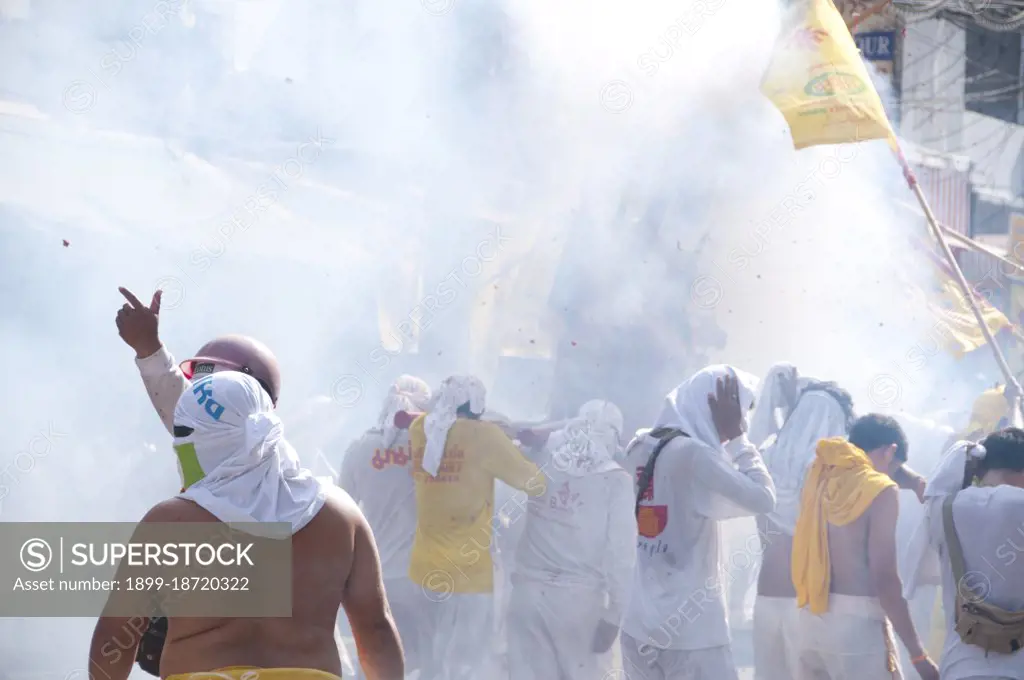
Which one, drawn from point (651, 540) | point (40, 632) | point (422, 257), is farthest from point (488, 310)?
point (40, 632)

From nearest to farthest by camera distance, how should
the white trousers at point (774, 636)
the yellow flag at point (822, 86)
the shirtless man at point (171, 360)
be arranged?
the shirtless man at point (171, 360), the white trousers at point (774, 636), the yellow flag at point (822, 86)

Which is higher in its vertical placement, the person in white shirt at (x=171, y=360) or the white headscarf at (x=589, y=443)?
the person in white shirt at (x=171, y=360)

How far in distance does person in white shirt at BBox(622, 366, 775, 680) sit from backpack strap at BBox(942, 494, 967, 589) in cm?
79

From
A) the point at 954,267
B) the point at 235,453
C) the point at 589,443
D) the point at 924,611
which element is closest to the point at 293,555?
the point at 235,453

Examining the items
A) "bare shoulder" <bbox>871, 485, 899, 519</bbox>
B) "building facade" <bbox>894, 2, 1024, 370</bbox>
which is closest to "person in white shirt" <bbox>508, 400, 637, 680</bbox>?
"bare shoulder" <bbox>871, 485, 899, 519</bbox>

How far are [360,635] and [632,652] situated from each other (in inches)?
74.3

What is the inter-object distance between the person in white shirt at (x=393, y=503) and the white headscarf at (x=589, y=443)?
66cm

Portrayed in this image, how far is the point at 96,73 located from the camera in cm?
589

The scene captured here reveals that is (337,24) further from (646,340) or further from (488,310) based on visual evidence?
(646,340)

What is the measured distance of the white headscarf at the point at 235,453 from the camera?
235cm

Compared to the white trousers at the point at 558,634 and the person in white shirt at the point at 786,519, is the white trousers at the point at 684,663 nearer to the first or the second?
the person in white shirt at the point at 786,519

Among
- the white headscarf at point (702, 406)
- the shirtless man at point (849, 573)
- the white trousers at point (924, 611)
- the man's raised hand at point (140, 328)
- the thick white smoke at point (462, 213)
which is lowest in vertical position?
the white trousers at point (924, 611)

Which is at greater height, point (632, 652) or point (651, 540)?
point (651, 540)

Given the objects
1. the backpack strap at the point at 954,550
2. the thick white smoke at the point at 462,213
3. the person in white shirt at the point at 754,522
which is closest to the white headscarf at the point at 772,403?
the person in white shirt at the point at 754,522
